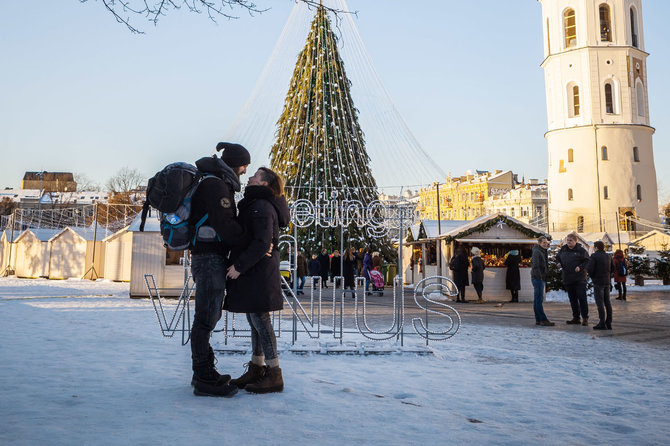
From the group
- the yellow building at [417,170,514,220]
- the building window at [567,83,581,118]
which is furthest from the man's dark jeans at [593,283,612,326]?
the yellow building at [417,170,514,220]

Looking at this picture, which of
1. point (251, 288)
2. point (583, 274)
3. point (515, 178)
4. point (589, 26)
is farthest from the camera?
point (515, 178)

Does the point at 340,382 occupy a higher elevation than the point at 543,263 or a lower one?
lower

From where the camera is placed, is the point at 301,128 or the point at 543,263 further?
the point at 301,128

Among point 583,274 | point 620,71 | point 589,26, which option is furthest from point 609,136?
point 583,274

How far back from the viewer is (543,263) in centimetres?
1084

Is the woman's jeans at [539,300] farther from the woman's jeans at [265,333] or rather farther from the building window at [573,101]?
the building window at [573,101]

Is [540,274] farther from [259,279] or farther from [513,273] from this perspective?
[259,279]

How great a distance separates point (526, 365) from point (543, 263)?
5311 mm

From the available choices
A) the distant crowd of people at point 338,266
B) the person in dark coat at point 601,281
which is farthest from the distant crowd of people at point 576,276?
the distant crowd of people at point 338,266

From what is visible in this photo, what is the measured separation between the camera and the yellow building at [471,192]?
97938 mm

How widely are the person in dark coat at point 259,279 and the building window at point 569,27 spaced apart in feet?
174

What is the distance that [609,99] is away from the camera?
49.0 meters

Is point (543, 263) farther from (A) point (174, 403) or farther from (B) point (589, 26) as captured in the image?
(B) point (589, 26)

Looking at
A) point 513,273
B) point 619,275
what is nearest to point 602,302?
point 513,273
